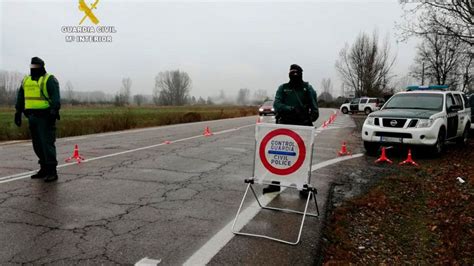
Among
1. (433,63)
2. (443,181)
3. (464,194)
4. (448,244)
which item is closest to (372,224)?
(448,244)

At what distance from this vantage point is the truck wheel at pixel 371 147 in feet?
34.6

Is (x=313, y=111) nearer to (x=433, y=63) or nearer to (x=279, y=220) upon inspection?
(x=279, y=220)

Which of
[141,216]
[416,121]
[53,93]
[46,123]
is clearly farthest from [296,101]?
[416,121]

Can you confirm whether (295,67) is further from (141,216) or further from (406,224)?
(141,216)

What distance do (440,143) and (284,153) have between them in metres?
7.20

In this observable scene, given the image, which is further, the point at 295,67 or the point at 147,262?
the point at 295,67

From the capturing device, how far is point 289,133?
16.5 feet

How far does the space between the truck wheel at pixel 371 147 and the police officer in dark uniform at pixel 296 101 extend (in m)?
5.17

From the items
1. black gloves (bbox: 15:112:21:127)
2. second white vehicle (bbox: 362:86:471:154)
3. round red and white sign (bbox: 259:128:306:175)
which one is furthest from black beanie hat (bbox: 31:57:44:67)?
second white vehicle (bbox: 362:86:471:154)

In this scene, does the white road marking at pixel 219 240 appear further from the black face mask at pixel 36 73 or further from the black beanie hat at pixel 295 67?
the black face mask at pixel 36 73

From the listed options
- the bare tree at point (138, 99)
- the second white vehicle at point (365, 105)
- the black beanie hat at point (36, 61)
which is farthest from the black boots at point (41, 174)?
the bare tree at point (138, 99)

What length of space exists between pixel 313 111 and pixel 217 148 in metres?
5.90

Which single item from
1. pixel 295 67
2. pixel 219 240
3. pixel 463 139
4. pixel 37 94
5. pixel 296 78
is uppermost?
pixel 295 67

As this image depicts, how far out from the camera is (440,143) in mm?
10438
